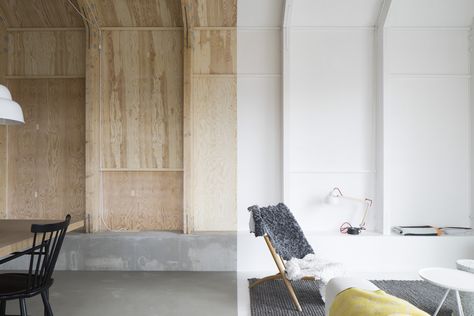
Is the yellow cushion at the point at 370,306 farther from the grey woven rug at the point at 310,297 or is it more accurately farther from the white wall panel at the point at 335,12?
the white wall panel at the point at 335,12

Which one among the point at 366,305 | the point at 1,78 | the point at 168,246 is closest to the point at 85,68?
the point at 1,78

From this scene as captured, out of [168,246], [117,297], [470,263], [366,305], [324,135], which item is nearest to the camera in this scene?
[366,305]

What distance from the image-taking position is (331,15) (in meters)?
4.04

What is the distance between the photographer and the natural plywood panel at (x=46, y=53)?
4.19 meters

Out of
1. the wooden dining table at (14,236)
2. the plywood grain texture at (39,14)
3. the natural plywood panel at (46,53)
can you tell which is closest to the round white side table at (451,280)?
the wooden dining table at (14,236)

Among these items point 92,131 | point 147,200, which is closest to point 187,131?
point 147,200

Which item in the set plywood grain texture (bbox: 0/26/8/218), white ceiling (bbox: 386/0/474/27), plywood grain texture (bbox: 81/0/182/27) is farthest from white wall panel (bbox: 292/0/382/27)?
plywood grain texture (bbox: 0/26/8/218)

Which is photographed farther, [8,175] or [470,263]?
[8,175]

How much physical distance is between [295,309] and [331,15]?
3241mm

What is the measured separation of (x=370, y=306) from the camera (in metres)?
1.20

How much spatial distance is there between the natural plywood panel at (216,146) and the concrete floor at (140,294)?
77 centimetres

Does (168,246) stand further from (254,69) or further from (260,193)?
(254,69)

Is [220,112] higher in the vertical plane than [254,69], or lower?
lower

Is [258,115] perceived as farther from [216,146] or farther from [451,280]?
[451,280]
